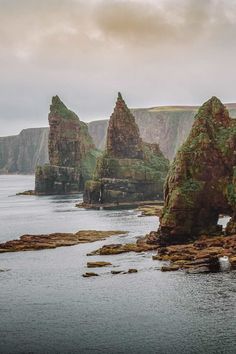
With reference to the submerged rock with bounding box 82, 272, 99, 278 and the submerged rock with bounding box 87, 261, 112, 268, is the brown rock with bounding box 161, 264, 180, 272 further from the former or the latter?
the submerged rock with bounding box 87, 261, 112, 268

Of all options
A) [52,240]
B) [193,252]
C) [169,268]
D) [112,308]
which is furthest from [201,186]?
[112,308]

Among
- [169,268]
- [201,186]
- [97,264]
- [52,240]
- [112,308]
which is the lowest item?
[112,308]

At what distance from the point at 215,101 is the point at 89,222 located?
6131 cm

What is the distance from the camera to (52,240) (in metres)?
120

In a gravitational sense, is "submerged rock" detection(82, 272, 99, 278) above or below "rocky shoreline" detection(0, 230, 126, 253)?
below

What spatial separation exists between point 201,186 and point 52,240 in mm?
38824

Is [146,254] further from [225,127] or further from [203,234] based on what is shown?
[225,127]

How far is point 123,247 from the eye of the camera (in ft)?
340

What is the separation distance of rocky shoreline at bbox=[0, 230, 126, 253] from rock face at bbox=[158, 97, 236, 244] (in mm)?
23473

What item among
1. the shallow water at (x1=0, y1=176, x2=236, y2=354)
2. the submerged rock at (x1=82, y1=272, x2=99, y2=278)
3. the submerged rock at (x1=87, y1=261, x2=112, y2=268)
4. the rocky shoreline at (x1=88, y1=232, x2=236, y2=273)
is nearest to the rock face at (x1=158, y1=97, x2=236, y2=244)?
the rocky shoreline at (x1=88, y1=232, x2=236, y2=273)

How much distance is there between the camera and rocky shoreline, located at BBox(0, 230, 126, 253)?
111m

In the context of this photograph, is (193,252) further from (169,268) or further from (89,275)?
(89,275)

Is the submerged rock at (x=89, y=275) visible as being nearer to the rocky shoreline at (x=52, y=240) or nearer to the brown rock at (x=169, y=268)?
the brown rock at (x=169, y=268)

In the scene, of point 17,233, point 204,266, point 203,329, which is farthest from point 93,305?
point 17,233
